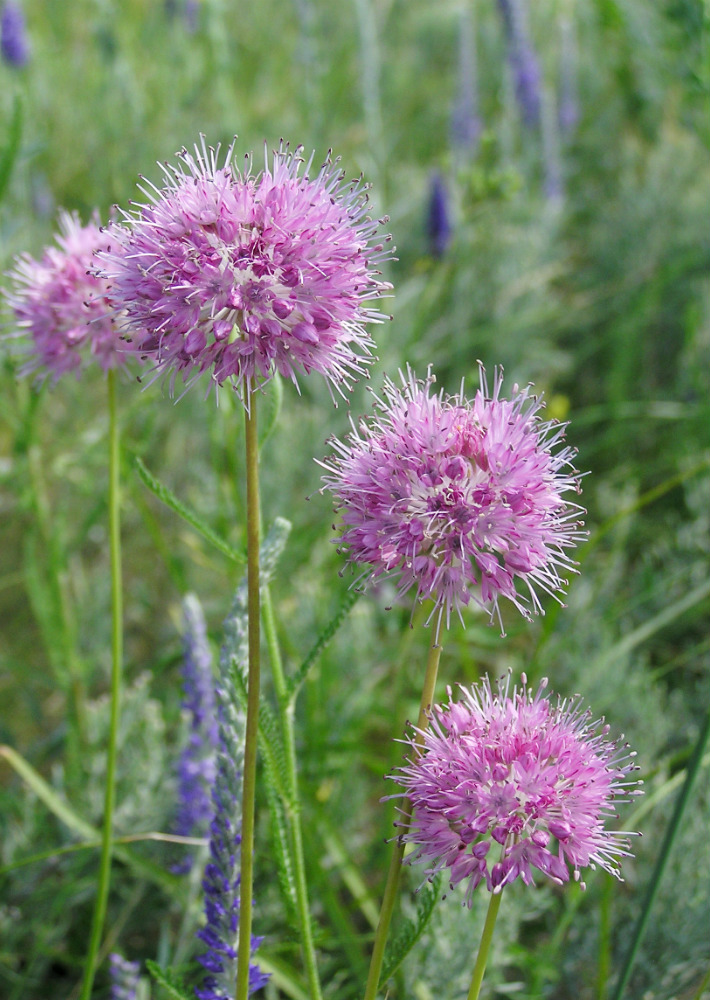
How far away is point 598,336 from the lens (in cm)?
403

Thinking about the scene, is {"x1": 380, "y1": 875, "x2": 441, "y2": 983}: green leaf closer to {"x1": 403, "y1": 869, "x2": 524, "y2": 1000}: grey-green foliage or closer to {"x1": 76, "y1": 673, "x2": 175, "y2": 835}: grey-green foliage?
{"x1": 403, "y1": 869, "x2": 524, "y2": 1000}: grey-green foliage

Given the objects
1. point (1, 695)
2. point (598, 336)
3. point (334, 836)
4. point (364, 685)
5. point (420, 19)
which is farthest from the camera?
point (420, 19)

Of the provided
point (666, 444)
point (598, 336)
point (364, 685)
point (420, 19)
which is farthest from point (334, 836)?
point (420, 19)

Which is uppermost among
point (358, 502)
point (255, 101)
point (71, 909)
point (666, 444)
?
point (255, 101)

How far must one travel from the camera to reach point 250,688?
3.39 ft

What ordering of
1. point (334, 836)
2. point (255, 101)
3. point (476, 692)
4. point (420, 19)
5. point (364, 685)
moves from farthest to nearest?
point (420, 19)
point (255, 101)
point (364, 685)
point (334, 836)
point (476, 692)

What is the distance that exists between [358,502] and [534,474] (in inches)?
8.0

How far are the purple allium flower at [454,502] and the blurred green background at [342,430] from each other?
292 mm

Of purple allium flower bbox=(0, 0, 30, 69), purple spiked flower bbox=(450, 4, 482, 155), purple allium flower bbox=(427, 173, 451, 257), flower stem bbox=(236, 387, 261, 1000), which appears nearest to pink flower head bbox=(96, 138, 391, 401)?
flower stem bbox=(236, 387, 261, 1000)

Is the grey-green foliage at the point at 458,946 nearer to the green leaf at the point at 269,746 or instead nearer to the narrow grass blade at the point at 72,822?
the narrow grass blade at the point at 72,822

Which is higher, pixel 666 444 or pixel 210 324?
pixel 666 444

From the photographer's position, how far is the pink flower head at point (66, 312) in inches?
Answer: 56.5

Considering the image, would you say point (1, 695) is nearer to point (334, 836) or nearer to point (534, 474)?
point (334, 836)

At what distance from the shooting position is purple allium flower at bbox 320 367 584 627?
105 centimetres
